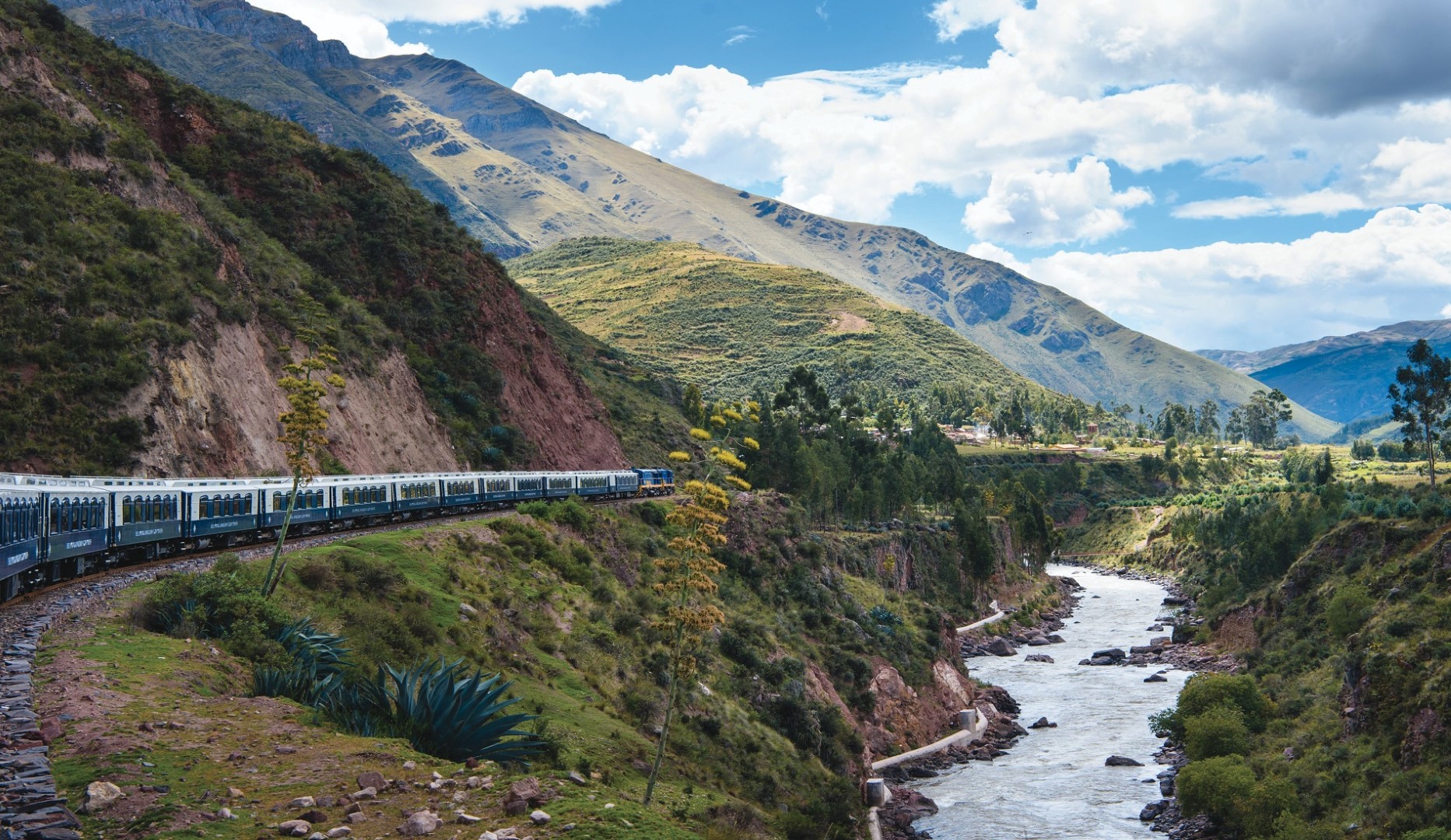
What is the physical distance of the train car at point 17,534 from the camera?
74.4 ft

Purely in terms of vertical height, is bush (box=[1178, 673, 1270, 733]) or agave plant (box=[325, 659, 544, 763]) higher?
agave plant (box=[325, 659, 544, 763])

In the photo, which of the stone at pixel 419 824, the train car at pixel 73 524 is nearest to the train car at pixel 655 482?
the train car at pixel 73 524

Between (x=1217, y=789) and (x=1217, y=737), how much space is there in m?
7.72

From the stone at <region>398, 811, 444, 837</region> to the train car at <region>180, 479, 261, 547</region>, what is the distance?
23145mm

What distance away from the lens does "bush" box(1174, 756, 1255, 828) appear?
43.5 meters

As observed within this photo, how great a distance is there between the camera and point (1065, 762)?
5481 cm

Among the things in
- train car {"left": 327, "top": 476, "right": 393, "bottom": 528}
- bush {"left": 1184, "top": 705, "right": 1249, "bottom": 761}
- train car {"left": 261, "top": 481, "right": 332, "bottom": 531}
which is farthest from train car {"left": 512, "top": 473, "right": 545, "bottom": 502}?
bush {"left": 1184, "top": 705, "right": 1249, "bottom": 761}

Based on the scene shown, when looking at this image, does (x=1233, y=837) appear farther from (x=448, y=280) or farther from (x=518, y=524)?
(x=448, y=280)

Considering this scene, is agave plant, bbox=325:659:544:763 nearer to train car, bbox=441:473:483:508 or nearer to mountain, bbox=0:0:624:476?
mountain, bbox=0:0:624:476

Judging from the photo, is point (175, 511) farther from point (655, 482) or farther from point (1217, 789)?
point (655, 482)

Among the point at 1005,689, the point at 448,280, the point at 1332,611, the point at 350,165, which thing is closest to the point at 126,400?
the point at 448,280

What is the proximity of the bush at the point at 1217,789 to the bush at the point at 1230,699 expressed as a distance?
8.50 m

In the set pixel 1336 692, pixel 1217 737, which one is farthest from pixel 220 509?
pixel 1336 692

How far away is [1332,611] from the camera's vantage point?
59.8 m
